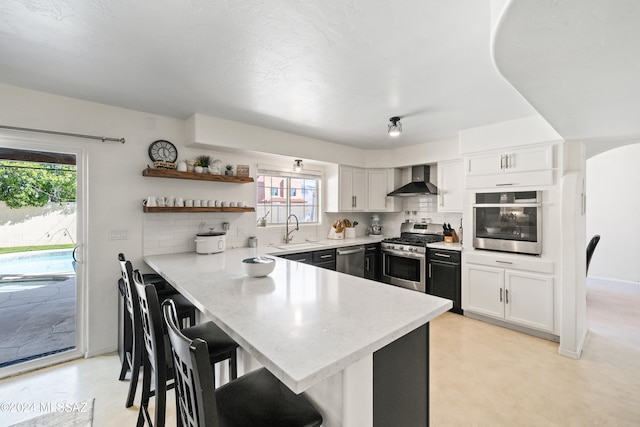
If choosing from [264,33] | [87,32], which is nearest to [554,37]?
[264,33]

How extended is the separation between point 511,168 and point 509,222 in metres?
0.63

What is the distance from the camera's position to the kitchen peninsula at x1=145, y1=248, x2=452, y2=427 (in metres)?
0.94

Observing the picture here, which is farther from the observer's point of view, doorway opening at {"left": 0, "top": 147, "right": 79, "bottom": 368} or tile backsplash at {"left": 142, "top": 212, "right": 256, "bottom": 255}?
tile backsplash at {"left": 142, "top": 212, "right": 256, "bottom": 255}

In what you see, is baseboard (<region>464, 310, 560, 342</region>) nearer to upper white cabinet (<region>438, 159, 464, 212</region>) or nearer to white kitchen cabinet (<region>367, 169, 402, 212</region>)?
upper white cabinet (<region>438, 159, 464, 212</region>)

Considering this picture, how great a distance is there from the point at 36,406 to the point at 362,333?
2.57m

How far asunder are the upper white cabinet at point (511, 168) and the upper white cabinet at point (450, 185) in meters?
0.39

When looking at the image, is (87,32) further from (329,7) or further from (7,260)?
(7,260)

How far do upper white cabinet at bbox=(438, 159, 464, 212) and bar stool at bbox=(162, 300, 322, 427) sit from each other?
367 centimetres

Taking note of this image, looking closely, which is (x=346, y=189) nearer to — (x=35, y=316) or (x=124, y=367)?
(x=124, y=367)

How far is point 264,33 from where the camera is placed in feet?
5.32

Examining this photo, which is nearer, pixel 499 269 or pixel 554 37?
pixel 554 37

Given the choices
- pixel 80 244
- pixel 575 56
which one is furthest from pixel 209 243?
pixel 575 56

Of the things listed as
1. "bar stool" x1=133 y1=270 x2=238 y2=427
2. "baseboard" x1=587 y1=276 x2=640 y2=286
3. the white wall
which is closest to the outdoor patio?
"bar stool" x1=133 y1=270 x2=238 y2=427

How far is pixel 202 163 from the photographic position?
10.7 feet
